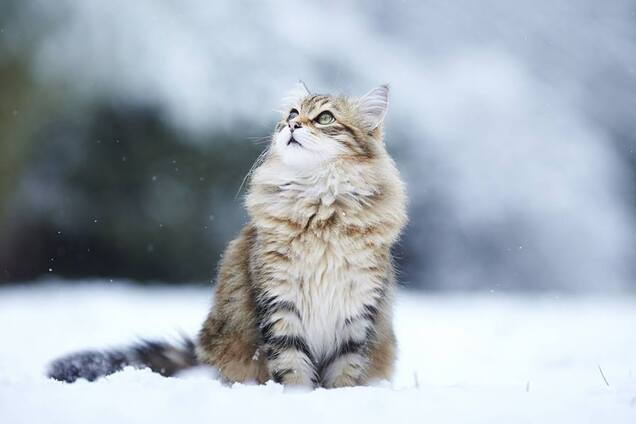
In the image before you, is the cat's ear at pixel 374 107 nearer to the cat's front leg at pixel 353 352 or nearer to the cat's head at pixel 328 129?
the cat's head at pixel 328 129

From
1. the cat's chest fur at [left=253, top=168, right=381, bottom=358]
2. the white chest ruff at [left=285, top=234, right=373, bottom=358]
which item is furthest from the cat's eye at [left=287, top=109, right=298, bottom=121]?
the white chest ruff at [left=285, top=234, right=373, bottom=358]

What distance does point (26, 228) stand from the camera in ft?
26.6

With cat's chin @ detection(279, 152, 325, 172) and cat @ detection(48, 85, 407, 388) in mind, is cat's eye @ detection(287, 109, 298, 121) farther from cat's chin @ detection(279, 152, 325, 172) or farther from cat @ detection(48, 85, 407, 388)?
cat's chin @ detection(279, 152, 325, 172)

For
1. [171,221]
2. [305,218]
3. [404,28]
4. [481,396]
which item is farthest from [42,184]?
[481,396]

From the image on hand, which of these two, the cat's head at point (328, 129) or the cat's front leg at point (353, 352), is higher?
the cat's head at point (328, 129)

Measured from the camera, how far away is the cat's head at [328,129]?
3.40 metres

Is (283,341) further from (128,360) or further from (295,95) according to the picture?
(295,95)

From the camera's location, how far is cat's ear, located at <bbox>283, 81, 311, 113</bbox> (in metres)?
3.79

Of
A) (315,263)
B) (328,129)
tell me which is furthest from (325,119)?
(315,263)

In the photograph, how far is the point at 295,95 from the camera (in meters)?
3.85

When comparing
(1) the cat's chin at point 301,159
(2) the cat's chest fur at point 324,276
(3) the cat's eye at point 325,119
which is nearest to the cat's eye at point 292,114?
(3) the cat's eye at point 325,119

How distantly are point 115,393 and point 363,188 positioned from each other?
4.92 feet

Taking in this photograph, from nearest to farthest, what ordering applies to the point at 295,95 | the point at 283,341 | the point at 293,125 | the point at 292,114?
1. the point at 283,341
2. the point at 293,125
3. the point at 292,114
4. the point at 295,95

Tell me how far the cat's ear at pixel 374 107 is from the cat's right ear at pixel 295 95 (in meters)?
0.34
